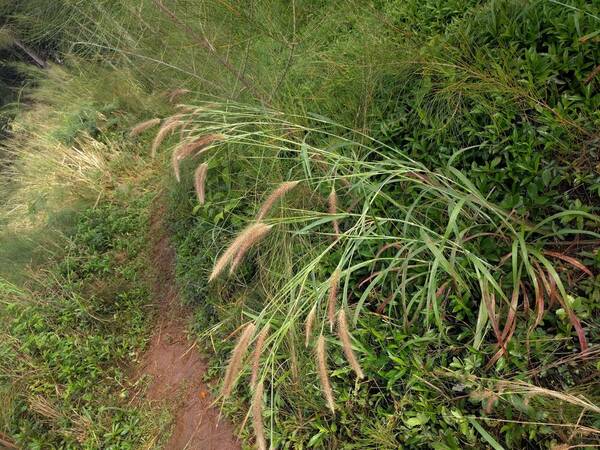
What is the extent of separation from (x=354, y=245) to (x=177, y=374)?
1998 millimetres

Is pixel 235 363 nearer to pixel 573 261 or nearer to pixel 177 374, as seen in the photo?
pixel 573 261

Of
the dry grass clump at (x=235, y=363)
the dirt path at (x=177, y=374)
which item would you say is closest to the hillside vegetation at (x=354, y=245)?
the dry grass clump at (x=235, y=363)

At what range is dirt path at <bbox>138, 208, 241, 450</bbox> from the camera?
9.37 ft

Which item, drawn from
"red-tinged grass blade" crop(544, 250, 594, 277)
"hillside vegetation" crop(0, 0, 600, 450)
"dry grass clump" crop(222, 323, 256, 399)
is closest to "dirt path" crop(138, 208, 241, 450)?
"hillside vegetation" crop(0, 0, 600, 450)

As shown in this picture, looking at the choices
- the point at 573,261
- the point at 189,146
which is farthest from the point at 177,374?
the point at 573,261

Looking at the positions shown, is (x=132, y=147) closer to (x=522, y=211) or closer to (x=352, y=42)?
(x=352, y=42)

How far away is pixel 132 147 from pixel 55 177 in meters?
0.96

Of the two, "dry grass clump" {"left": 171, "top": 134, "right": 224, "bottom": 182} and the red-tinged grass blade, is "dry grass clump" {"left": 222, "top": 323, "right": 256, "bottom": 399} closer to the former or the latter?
"dry grass clump" {"left": 171, "top": 134, "right": 224, "bottom": 182}

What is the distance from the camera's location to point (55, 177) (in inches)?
224

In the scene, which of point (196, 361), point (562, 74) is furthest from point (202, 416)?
point (562, 74)

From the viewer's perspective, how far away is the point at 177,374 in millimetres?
3332

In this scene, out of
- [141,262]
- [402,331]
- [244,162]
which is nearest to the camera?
[402,331]

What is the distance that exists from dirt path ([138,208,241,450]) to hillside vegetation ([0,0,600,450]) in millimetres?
119

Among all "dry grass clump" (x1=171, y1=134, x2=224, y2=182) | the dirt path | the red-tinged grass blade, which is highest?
"dry grass clump" (x1=171, y1=134, x2=224, y2=182)
